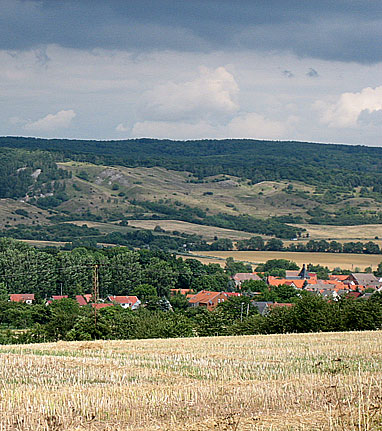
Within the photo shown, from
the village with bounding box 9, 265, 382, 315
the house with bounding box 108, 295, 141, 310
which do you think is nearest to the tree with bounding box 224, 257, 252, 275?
the village with bounding box 9, 265, 382, 315

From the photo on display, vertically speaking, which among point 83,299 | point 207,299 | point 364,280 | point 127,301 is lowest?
point 364,280

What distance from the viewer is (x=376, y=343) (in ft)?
93.1

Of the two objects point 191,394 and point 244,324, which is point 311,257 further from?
point 191,394

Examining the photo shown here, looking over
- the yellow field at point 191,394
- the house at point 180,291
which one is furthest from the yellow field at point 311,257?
the yellow field at point 191,394

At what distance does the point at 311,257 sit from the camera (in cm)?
18525

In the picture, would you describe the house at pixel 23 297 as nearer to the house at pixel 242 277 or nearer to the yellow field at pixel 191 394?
the house at pixel 242 277

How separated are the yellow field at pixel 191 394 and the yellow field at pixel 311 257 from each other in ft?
497

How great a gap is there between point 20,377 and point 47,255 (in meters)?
118

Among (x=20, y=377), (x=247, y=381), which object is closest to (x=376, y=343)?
(x=247, y=381)

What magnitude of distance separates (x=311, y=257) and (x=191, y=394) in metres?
175

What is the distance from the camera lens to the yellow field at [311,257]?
172850 mm

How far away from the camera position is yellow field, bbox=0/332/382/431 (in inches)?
436

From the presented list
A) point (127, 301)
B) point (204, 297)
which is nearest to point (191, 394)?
point (127, 301)

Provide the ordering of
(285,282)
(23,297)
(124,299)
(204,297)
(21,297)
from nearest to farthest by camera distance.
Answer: (124,299) → (21,297) → (23,297) → (204,297) → (285,282)
